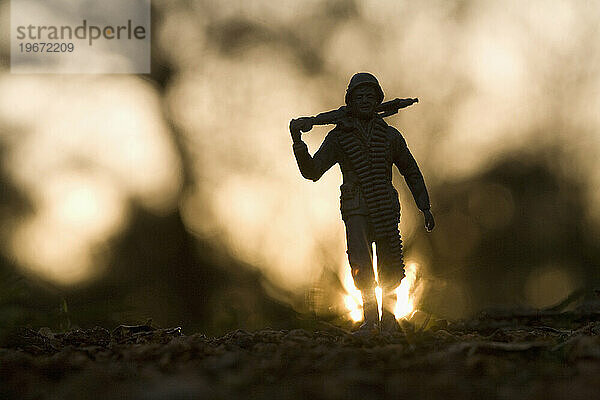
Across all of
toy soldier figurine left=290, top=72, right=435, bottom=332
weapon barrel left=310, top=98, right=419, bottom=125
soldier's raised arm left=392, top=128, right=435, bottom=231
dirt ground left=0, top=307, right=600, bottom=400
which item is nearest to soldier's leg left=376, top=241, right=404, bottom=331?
toy soldier figurine left=290, top=72, right=435, bottom=332

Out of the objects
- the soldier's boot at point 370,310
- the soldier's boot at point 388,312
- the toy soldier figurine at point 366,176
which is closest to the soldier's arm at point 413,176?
the toy soldier figurine at point 366,176

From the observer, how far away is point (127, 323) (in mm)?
4680

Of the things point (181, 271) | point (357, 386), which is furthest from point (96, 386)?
point (181, 271)

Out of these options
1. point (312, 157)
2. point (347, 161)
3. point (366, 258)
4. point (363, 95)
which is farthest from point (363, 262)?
point (363, 95)

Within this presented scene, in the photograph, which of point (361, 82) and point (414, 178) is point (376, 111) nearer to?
point (361, 82)

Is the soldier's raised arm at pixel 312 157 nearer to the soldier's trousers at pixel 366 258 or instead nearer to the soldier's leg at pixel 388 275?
the soldier's trousers at pixel 366 258

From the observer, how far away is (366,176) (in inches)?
206

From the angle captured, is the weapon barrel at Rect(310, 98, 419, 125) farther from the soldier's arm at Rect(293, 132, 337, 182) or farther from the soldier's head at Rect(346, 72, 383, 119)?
the soldier's arm at Rect(293, 132, 337, 182)

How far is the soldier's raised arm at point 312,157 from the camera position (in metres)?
5.14

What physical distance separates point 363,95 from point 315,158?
69cm

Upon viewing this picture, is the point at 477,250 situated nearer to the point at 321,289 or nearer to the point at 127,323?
the point at 321,289

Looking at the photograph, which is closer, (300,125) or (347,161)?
(300,125)

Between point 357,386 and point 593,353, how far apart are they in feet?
3.63

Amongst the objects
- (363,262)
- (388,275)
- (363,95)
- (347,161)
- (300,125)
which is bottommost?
(388,275)
